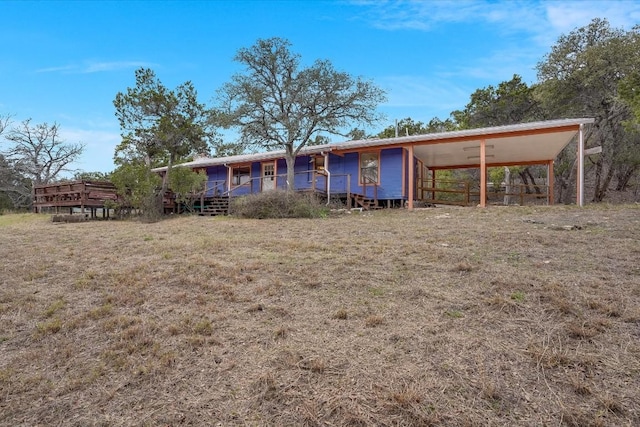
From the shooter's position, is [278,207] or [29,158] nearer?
[278,207]

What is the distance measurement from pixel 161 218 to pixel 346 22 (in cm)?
955

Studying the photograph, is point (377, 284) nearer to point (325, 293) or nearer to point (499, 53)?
point (325, 293)

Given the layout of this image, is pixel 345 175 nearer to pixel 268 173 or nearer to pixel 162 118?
pixel 268 173

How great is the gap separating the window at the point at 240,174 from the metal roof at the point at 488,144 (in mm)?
906

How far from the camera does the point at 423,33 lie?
12.7 meters

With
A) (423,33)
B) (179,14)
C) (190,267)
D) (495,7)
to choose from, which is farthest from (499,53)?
(190,267)

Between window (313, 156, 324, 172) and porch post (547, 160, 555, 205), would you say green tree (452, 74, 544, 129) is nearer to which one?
porch post (547, 160, 555, 205)

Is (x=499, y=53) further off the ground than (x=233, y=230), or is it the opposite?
(x=499, y=53)

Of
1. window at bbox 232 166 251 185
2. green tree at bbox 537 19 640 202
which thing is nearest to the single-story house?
window at bbox 232 166 251 185

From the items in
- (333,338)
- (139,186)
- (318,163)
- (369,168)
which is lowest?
(333,338)

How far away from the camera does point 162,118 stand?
15.9 m

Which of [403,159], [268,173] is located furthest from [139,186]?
[403,159]

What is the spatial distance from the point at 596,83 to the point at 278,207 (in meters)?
15.7

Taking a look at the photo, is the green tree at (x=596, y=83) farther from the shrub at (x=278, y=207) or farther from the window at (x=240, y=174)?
the window at (x=240, y=174)
